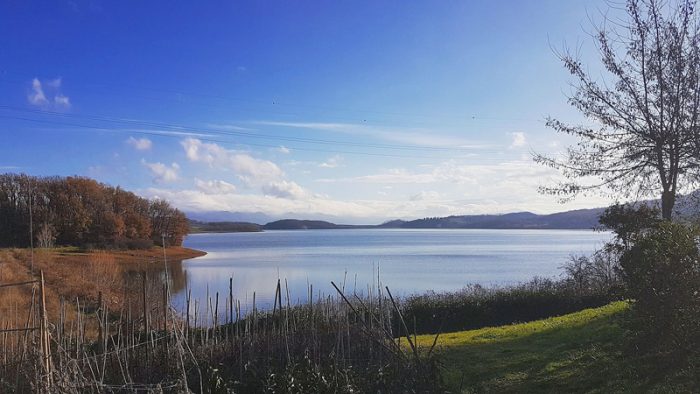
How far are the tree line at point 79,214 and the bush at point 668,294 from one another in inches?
2052

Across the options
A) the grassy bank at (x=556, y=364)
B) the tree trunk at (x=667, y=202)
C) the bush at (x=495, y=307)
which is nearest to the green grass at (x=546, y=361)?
the grassy bank at (x=556, y=364)

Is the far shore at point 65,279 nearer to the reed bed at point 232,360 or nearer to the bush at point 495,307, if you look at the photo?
the bush at point 495,307

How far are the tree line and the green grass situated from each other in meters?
48.7

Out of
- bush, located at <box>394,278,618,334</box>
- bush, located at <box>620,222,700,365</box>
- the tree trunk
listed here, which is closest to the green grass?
bush, located at <box>620,222,700,365</box>

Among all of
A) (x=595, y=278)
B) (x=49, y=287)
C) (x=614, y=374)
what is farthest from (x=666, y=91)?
(x=49, y=287)

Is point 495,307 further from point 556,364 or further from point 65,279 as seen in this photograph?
point 65,279

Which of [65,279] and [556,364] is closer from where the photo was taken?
[556,364]

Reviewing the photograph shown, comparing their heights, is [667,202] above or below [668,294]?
above

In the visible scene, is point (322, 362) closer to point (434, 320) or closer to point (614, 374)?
point (614, 374)

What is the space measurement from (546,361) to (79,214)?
65.2 meters

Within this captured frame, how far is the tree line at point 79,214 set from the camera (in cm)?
5331

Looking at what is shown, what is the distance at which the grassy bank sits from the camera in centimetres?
695

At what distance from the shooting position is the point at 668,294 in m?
6.78

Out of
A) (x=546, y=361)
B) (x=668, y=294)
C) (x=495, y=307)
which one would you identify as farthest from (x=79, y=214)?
(x=668, y=294)
